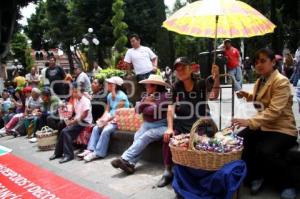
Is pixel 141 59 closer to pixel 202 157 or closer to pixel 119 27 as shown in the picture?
pixel 202 157

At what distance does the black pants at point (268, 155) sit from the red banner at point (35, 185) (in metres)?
1.85

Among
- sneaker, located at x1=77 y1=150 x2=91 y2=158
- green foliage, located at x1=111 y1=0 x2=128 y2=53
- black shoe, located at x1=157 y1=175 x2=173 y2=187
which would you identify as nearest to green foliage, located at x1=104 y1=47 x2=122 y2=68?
sneaker, located at x1=77 y1=150 x2=91 y2=158

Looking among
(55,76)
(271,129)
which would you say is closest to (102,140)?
(271,129)

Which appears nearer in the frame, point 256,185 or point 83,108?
point 256,185

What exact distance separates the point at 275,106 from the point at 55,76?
7073 millimetres

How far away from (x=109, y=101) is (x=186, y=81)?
2.40 m

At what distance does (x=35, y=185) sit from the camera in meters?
5.09

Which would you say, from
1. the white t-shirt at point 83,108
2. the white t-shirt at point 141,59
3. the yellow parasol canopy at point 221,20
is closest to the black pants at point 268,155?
the yellow parasol canopy at point 221,20

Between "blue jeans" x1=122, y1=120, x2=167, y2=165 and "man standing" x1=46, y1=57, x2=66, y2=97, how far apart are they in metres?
4.98

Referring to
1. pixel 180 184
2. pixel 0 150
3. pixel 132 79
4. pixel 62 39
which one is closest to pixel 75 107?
pixel 132 79

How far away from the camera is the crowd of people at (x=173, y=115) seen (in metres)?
3.77

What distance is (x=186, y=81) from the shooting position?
4660mm

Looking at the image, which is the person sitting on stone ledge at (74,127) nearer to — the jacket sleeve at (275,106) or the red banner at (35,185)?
the red banner at (35,185)

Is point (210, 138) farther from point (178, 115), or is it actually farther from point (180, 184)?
point (178, 115)
